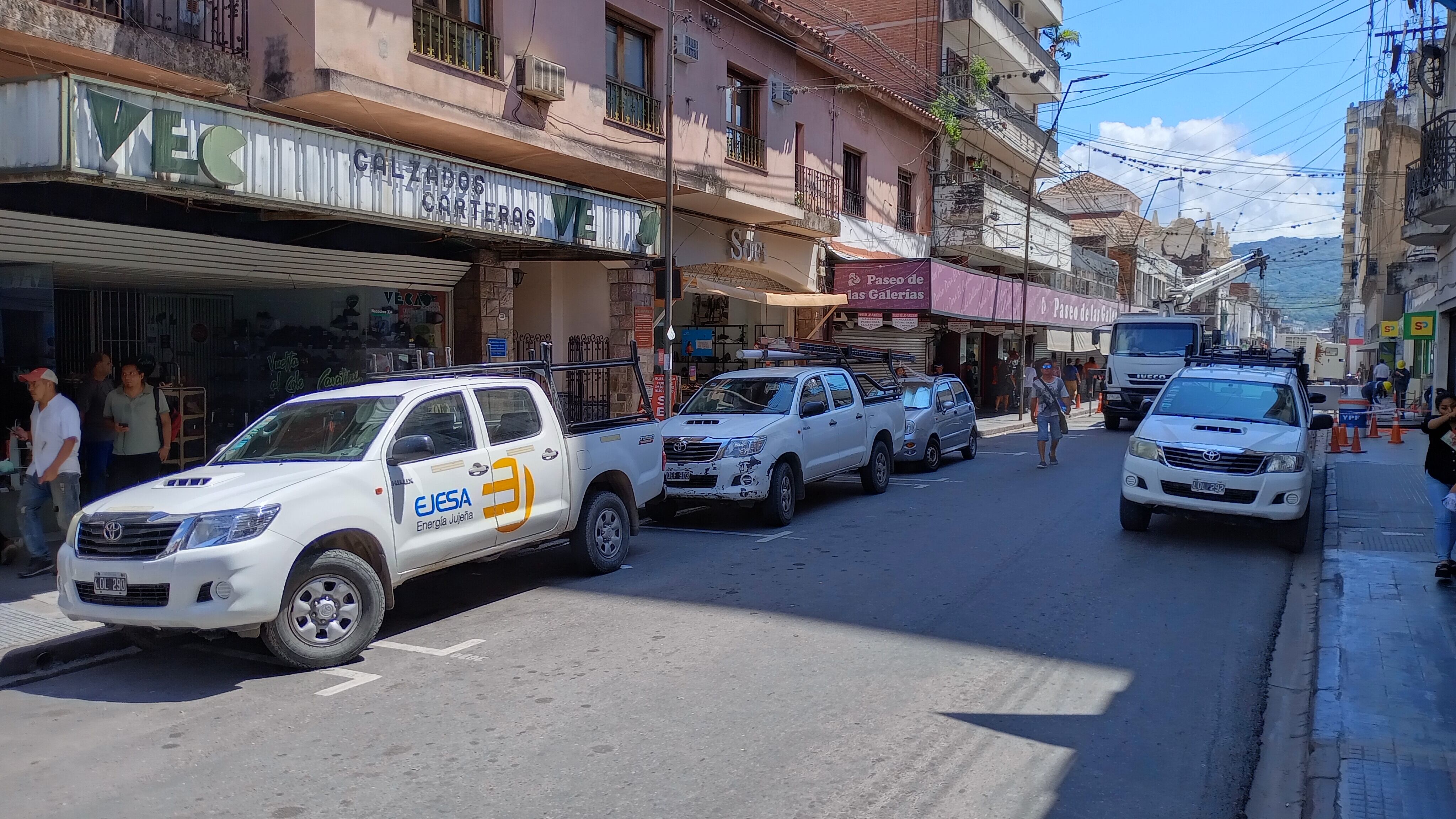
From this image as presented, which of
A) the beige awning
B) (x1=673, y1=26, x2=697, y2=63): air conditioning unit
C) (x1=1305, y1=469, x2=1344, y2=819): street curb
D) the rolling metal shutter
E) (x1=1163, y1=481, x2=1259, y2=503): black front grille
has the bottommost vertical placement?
(x1=1305, y1=469, x2=1344, y2=819): street curb

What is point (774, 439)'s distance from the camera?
1182 centimetres

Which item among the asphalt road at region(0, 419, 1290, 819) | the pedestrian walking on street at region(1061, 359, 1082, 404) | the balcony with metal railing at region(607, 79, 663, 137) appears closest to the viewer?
the asphalt road at region(0, 419, 1290, 819)

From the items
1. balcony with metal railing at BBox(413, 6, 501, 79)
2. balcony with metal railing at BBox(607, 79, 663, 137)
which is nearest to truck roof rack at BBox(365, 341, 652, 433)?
balcony with metal railing at BBox(413, 6, 501, 79)

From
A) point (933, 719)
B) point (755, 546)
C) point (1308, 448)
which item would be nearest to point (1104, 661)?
point (933, 719)

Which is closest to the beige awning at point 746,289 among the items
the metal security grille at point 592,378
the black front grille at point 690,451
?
the metal security grille at point 592,378

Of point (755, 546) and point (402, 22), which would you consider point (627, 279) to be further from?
point (755, 546)

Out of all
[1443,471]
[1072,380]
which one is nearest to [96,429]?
[1443,471]

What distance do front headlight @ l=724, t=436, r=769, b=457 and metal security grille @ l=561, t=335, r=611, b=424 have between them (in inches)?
191

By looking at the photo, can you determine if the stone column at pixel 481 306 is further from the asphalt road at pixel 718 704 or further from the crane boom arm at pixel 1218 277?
the crane boom arm at pixel 1218 277

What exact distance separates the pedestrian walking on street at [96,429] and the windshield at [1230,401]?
1095 cm

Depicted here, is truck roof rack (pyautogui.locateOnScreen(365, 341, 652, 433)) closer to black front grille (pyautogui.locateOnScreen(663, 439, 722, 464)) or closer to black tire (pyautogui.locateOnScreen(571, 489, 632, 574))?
black tire (pyautogui.locateOnScreen(571, 489, 632, 574))

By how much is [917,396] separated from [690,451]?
7.14 m

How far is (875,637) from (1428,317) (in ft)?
74.5

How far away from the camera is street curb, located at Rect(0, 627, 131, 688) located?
265 inches
